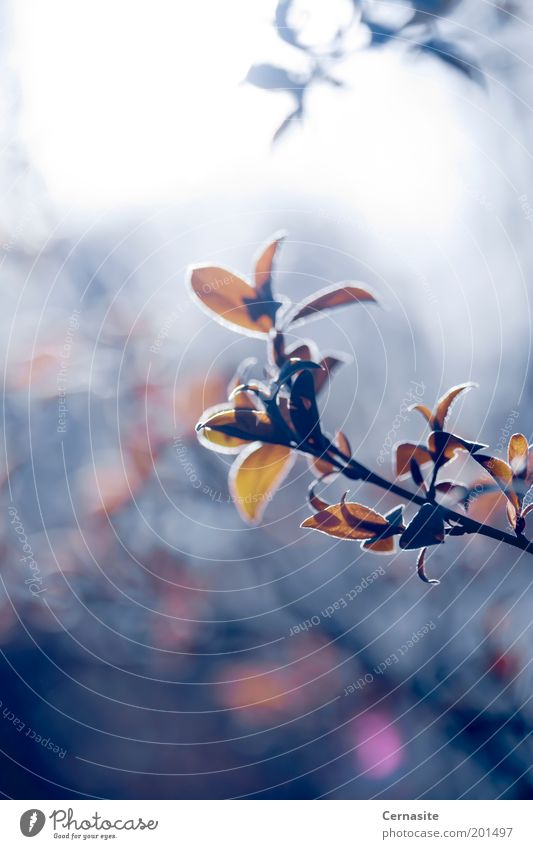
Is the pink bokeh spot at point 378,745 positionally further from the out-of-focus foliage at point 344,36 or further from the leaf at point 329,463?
the out-of-focus foliage at point 344,36

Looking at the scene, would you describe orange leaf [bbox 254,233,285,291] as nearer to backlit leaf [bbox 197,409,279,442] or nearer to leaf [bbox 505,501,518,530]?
backlit leaf [bbox 197,409,279,442]

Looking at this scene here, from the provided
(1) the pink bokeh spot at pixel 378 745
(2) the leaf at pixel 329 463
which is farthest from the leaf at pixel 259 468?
(1) the pink bokeh spot at pixel 378 745

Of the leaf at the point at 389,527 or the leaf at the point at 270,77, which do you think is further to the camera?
the leaf at the point at 270,77

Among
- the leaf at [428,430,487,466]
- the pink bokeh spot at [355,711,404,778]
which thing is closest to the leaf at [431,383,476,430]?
the leaf at [428,430,487,466]

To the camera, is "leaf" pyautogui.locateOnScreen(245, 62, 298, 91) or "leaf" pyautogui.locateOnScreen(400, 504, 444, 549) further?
"leaf" pyautogui.locateOnScreen(245, 62, 298, 91)
